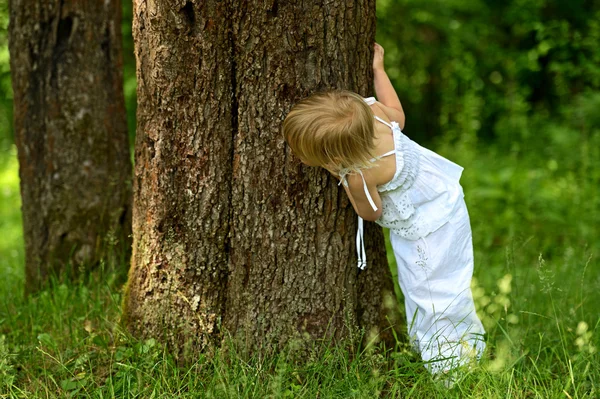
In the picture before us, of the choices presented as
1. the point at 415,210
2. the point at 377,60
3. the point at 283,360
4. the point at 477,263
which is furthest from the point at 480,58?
the point at 283,360

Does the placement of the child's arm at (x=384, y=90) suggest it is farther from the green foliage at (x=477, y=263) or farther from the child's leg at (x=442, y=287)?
the green foliage at (x=477, y=263)

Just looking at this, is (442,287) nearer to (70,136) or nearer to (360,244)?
(360,244)

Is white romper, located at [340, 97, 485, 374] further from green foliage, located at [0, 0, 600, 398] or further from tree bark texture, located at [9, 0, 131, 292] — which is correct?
tree bark texture, located at [9, 0, 131, 292]

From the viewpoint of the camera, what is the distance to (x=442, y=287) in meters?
2.97

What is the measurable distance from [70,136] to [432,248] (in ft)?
7.57

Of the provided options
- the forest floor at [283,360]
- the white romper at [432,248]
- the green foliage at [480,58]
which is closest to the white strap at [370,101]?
the white romper at [432,248]

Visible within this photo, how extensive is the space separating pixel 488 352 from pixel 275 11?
5.72ft

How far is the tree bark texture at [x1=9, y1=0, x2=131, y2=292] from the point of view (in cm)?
382

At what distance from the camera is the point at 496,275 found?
14.9 feet

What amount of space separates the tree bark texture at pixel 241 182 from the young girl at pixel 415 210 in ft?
0.43

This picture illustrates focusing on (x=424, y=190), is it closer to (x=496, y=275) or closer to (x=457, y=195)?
(x=457, y=195)

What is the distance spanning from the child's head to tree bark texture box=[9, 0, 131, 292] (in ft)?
5.69

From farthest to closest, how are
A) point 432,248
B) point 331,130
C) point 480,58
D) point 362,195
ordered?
point 480,58 < point 432,248 < point 362,195 < point 331,130

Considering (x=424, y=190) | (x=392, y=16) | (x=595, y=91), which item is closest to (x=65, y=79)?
(x=424, y=190)
